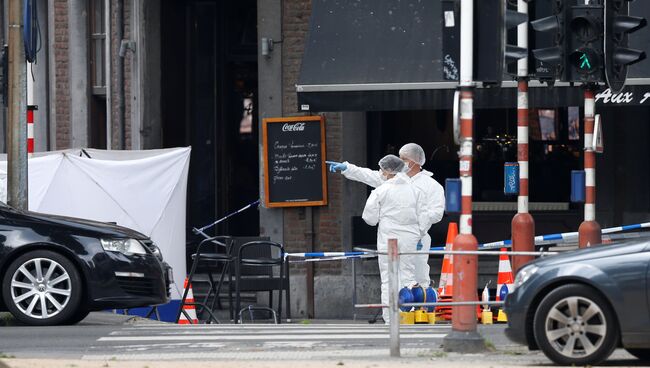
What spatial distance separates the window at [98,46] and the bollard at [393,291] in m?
10.7

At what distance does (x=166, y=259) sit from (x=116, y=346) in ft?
18.4

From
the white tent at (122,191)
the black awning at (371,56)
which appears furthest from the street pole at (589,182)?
the white tent at (122,191)

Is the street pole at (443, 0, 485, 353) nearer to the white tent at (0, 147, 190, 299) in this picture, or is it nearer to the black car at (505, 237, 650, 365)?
the black car at (505, 237, 650, 365)

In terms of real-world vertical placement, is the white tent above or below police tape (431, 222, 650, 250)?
above

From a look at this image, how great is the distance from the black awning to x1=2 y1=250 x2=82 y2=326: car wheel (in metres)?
4.57

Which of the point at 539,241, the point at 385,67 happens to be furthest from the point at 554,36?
the point at 385,67

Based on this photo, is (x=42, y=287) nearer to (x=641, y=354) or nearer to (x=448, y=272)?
(x=448, y=272)

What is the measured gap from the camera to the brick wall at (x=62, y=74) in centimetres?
2147

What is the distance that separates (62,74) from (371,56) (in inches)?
195

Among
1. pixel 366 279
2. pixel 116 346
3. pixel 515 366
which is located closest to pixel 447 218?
pixel 366 279

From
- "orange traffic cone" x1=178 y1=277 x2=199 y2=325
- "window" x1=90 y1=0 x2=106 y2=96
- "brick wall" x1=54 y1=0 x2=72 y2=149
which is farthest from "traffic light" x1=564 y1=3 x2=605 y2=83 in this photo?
"brick wall" x1=54 y1=0 x2=72 y2=149

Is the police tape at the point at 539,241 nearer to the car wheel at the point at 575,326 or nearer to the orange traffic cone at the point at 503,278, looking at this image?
the orange traffic cone at the point at 503,278

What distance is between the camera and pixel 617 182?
19.9 m

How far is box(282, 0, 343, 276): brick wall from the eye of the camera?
66.6 feet
